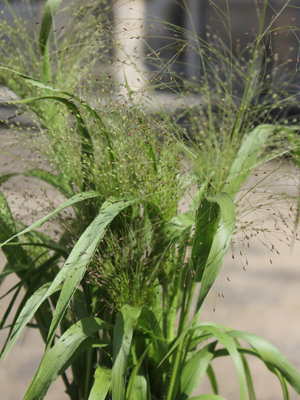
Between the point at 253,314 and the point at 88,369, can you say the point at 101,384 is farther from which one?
the point at 253,314

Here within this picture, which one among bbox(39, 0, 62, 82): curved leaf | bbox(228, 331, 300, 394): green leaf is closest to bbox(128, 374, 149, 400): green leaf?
bbox(228, 331, 300, 394): green leaf

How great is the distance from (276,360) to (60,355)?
213 mm

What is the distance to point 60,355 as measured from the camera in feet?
1.66

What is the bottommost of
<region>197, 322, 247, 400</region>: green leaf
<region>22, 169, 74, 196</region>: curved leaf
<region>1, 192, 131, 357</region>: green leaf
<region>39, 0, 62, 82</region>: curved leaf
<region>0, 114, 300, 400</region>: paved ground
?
<region>0, 114, 300, 400</region>: paved ground

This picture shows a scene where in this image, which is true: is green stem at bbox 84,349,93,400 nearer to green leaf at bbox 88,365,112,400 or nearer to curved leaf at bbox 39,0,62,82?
green leaf at bbox 88,365,112,400

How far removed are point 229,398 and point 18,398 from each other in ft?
1.34

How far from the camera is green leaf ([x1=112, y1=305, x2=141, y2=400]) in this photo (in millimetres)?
495

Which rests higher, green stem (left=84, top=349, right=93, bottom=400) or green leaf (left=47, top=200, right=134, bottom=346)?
green leaf (left=47, top=200, right=134, bottom=346)

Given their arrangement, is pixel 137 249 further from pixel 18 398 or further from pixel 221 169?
pixel 18 398

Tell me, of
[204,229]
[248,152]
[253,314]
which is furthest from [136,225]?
[253,314]

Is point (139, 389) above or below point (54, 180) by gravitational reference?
below

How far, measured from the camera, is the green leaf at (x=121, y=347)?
0.49m

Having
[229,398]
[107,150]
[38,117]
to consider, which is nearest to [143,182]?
[107,150]

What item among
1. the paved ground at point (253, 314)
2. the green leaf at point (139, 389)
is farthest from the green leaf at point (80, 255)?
the paved ground at point (253, 314)
